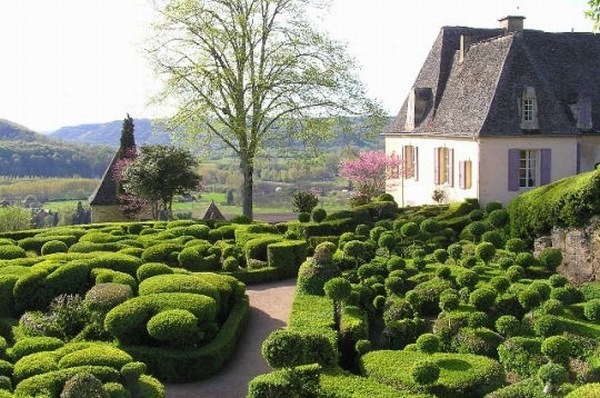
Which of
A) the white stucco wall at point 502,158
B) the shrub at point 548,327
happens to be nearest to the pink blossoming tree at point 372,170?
the white stucco wall at point 502,158

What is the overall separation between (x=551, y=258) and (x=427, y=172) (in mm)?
14853

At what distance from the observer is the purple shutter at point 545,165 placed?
29.8 meters

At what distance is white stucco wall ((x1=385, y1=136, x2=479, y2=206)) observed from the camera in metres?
30.6

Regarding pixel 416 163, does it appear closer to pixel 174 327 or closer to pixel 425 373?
pixel 174 327

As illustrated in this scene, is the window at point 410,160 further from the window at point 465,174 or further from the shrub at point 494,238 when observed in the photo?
the shrub at point 494,238

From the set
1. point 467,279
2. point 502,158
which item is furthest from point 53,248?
point 502,158

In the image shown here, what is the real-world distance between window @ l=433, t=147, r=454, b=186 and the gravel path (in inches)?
480

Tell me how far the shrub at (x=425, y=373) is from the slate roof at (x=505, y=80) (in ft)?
57.8

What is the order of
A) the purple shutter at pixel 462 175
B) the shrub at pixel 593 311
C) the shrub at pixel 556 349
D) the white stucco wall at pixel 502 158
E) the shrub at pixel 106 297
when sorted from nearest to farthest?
the shrub at pixel 556 349, the shrub at pixel 593 311, the shrub at pixel 106 297, the white stucco wall at pixel 502 158, the purple shutter at pixel 462 175

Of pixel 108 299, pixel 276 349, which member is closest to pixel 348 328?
pixel 276 349

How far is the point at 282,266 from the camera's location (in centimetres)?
2473

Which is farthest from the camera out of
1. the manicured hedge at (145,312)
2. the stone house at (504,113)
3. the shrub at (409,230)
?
the stone house at (504,113)

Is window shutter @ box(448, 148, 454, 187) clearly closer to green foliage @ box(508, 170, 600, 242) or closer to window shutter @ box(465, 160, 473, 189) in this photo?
window shutter @ box(465, 160, 473, 189)

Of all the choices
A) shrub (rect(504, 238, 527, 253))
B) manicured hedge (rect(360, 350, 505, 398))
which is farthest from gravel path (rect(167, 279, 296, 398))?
shrub (rect(504, 238, 527, 253))
